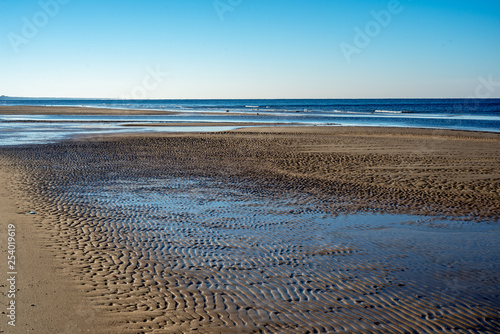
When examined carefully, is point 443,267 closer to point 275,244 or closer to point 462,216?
point 275,244

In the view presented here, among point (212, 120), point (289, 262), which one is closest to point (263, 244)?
point (289, 262)

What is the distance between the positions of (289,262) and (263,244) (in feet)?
3.68

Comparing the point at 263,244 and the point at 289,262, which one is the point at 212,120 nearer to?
the point at 263,244

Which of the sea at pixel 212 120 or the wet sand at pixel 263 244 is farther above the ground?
the sea at pixel 212 120

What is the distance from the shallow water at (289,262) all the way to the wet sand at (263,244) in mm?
31

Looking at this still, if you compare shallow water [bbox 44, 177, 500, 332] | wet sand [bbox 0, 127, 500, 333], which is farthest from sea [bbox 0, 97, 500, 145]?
shallow water [bbox 44, 177, 500, 332]

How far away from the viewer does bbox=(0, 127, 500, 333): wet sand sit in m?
5.74

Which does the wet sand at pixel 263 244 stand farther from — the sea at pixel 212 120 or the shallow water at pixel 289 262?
the sea at pixel 212 120

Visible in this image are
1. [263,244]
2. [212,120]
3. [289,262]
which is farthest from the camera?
[212,120]

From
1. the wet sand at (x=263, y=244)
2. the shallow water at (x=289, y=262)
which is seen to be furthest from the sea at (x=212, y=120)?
the shallow water at (x=289, y=262)

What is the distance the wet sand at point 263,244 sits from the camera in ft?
18.8

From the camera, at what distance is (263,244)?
8727 millimetres

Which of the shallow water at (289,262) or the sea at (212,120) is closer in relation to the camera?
the shallow water at (289,262)

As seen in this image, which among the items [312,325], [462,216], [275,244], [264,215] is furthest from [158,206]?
[462,216]
